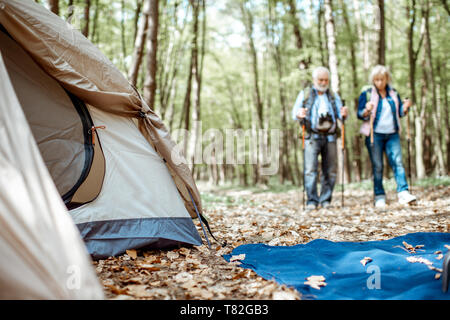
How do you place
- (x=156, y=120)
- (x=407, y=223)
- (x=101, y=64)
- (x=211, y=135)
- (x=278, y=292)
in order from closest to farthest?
(x=278, y=292)
(x=101, y=64)
(x=156, y=120)
(x=407, y=223)
(x=211, y=135)

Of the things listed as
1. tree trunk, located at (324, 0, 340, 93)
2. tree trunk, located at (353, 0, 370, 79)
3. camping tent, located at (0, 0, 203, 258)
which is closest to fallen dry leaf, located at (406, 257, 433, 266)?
camping tent, located at (0, 0, 203, 258)

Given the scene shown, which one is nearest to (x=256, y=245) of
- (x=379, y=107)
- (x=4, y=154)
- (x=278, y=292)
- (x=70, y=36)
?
(x=278, y=292)

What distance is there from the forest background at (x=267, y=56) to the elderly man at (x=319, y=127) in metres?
0.41

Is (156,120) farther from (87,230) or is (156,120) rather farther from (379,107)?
(379,107)

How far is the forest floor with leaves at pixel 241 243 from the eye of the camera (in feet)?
7.45

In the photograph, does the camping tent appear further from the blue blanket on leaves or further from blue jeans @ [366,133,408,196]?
blue jeans @ [366,133,408,196]

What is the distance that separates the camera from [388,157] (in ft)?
18.7

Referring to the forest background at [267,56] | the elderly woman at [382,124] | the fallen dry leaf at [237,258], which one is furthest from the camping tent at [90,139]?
the elderly woman at [382,124]

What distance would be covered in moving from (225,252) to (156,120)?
1622 mm

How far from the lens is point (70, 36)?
3.12m

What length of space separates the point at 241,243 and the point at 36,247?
239 centimetres

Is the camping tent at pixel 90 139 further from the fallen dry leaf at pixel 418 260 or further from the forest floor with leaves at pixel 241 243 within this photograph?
the fallen dry leaf at pixel 418 260

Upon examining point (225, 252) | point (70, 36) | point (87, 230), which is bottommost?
point (225, 252)
